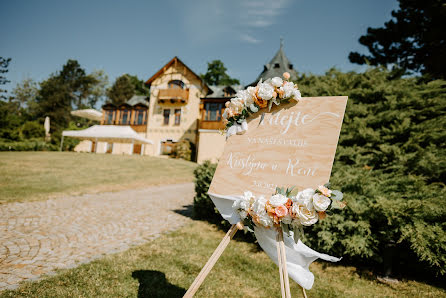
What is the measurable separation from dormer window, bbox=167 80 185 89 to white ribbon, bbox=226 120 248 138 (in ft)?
75.3

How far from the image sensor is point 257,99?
2.20 m

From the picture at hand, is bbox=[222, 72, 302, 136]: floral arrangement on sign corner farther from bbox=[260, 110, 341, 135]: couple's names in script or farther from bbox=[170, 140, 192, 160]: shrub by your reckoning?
bbox=[170, 140, 192, 160]: shrub

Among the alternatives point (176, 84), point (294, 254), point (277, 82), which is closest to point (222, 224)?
point (294, 254)

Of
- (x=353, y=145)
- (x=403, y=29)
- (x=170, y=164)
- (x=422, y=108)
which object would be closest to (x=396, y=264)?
(x=353, y=145)

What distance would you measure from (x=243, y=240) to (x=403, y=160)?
3.60m

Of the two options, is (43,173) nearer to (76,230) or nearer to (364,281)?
(76,230)

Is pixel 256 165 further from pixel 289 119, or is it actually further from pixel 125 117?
pixel 125 117

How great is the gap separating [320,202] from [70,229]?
15.9ft

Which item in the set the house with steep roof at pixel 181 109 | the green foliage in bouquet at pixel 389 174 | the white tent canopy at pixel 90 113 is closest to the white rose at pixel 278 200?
the green foliage in bouquet at pixel 389 174

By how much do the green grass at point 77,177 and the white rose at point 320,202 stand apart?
26.0 ft

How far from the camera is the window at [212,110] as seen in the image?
22303mm

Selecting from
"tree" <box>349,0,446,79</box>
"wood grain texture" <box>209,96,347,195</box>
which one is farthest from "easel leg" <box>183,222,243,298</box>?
"tree" <box>349,0,446,79</box>

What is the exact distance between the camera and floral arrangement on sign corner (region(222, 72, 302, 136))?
2041 millimetres

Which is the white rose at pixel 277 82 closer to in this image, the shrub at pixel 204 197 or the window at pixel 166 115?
the shrub at pixel 204 197
